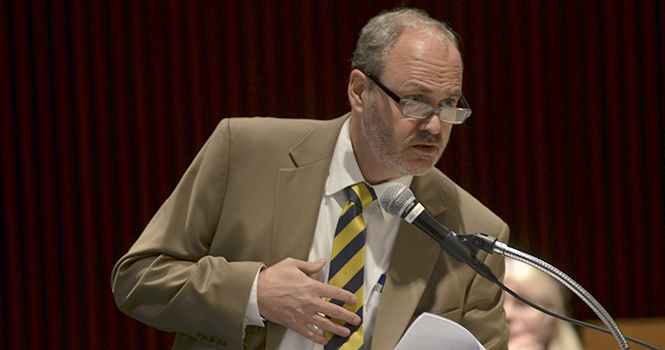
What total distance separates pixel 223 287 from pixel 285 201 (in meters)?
0.28

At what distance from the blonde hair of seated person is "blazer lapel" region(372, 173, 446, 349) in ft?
2.57

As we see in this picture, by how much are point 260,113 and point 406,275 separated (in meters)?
1.37

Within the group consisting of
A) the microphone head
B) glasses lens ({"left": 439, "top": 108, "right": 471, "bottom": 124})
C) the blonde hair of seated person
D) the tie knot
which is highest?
glasses lens ({"left": 439, "top": 108, "right": 471, "bottom": 124})

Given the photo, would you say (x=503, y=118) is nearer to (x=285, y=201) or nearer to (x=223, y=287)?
(x=285, y=201)

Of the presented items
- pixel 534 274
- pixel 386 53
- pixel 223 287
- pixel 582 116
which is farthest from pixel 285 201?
pixel 582 116

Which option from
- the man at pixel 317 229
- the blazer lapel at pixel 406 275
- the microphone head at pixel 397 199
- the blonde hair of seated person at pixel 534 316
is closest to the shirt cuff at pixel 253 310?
the man at pixel 317 229

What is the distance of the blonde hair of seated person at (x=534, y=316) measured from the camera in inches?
92.1

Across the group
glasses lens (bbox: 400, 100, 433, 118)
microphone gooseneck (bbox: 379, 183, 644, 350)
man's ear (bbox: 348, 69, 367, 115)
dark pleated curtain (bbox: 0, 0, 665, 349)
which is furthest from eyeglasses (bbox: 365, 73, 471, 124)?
dark pleated curtain (bbox: 0, 0, 665, 349)

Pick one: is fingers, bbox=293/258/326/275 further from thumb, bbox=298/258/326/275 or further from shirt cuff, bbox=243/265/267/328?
shirt cuff, bbox=243/265/267/328

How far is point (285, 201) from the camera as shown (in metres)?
1.68

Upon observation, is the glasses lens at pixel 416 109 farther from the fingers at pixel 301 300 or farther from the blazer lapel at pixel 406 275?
the fingers at pixel 301 300

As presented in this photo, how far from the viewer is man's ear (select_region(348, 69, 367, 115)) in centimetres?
176

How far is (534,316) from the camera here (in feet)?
7.75

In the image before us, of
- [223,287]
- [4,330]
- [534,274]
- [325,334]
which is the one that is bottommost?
[4,330]
